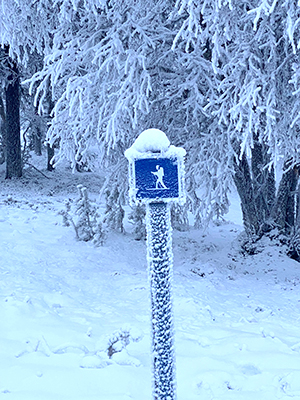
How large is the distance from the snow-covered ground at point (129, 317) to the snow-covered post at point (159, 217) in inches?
40.7

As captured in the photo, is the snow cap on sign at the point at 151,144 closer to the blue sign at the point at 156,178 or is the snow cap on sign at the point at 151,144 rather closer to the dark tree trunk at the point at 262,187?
the blue sign at the point at 156,178

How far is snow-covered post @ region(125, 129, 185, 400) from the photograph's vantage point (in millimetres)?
2348

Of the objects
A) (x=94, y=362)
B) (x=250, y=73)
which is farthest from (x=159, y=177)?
(x=250, y=73)

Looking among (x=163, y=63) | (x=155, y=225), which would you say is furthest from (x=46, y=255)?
(x=155, y=225)

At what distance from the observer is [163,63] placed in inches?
295

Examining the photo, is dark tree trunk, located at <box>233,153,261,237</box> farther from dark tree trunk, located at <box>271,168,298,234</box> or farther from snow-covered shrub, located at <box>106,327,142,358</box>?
snow-covered shrub, located at <box>106,327,142,358</box>

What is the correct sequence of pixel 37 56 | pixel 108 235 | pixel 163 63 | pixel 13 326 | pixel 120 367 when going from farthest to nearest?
pixel 37 56
pixel 108 235
pixel 163 63
pixel 13 326
pixel 120 367

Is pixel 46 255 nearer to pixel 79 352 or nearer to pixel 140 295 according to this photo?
pixel 140 295

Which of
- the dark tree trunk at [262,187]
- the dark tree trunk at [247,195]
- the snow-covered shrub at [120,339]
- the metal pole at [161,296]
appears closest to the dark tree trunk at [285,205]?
the dark tree trunk at [262,187]

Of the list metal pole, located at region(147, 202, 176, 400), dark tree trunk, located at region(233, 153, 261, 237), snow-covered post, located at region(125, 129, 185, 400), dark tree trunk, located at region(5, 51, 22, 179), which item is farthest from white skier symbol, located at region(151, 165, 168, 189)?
dark tree trunk, located at region(5, 51, 22, 179)

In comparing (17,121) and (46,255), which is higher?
(17,121)

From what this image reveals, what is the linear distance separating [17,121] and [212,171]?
11733 mm

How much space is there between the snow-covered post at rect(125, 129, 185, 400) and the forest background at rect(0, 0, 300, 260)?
130 inches

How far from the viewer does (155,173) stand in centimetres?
235
